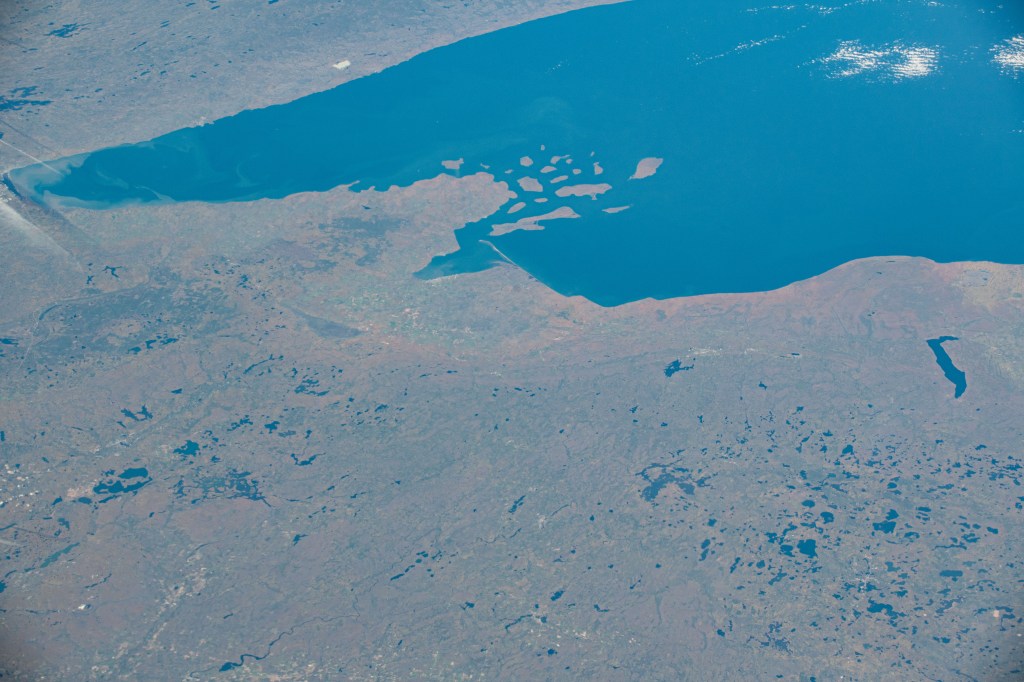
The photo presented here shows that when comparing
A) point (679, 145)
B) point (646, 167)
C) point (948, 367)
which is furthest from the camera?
point (679, 145)

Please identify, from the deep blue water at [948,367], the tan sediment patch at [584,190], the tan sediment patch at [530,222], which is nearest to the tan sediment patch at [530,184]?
the tan sediment patch at [584,190]

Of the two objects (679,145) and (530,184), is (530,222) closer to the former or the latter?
(530,184)

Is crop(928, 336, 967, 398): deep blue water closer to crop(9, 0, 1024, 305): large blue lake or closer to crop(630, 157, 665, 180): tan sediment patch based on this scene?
crop(9, 0, 1024, 305): large blue lake

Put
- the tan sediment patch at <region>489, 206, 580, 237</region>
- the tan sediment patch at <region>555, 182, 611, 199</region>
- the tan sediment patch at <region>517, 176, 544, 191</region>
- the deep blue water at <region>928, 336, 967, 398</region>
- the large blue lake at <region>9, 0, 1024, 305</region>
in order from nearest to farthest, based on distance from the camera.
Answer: the deep blue water at <region>928, 336, 967, 398</region>
the large blue lake at <region>9, 0, 1024, 305</region>
the tan sediment patch at <region>489, 206, 580, 237</region>
the tan sediment patch at <region>555, 182, 611, 199</region>
the tan sediment patch at <region>517, 176, 544, 191</region>

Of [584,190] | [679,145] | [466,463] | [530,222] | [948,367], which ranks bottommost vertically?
[948,367]

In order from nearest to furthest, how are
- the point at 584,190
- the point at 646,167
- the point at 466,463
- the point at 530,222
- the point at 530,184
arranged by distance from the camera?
the point at 466,463 < the point at 530,222 < the point at 584,190 < the point at 530,184 < the point at 646,167

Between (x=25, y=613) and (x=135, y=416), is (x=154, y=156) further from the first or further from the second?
(x=25, y=613)

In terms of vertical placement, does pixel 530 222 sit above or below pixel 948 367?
above

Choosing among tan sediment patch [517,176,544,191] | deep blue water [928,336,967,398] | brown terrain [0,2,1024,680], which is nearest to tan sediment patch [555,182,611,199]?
tan sediment patch [517,176,544,191]

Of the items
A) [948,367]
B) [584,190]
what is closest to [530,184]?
[584,190]
